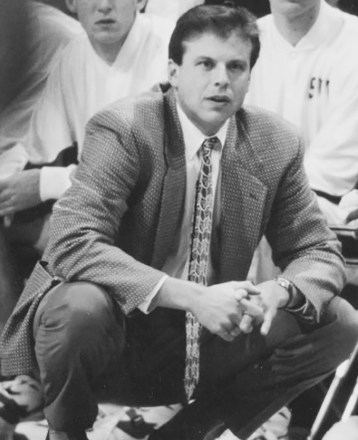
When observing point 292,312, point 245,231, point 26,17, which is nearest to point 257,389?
point 292,312

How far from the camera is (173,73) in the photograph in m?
1.74

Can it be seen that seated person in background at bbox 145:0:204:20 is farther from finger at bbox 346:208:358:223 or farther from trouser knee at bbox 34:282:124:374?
trouser knee at bbox 34:282:124:374

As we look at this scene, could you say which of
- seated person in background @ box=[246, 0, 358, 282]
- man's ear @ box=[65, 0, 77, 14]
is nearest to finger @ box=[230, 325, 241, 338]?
seated person in background @ box=[246, 0, 358, 282]

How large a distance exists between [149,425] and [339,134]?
0.79 metres

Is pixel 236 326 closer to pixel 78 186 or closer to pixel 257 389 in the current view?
pixel 257 389

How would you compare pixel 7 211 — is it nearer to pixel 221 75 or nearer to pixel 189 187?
pixel 189 187

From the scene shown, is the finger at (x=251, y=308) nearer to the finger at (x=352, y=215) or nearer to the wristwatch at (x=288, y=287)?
the wristwatch at (x=288, y=287)

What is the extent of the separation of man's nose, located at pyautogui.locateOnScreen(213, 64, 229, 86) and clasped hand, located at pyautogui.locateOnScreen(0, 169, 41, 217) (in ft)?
1.74

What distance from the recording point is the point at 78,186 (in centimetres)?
156

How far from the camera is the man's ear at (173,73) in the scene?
173 cm

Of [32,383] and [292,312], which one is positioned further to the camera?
[32,383]

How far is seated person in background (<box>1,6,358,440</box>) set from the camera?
150cm

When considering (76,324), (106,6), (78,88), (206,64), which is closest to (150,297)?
(76,324)

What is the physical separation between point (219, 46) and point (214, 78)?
0.07 metres
